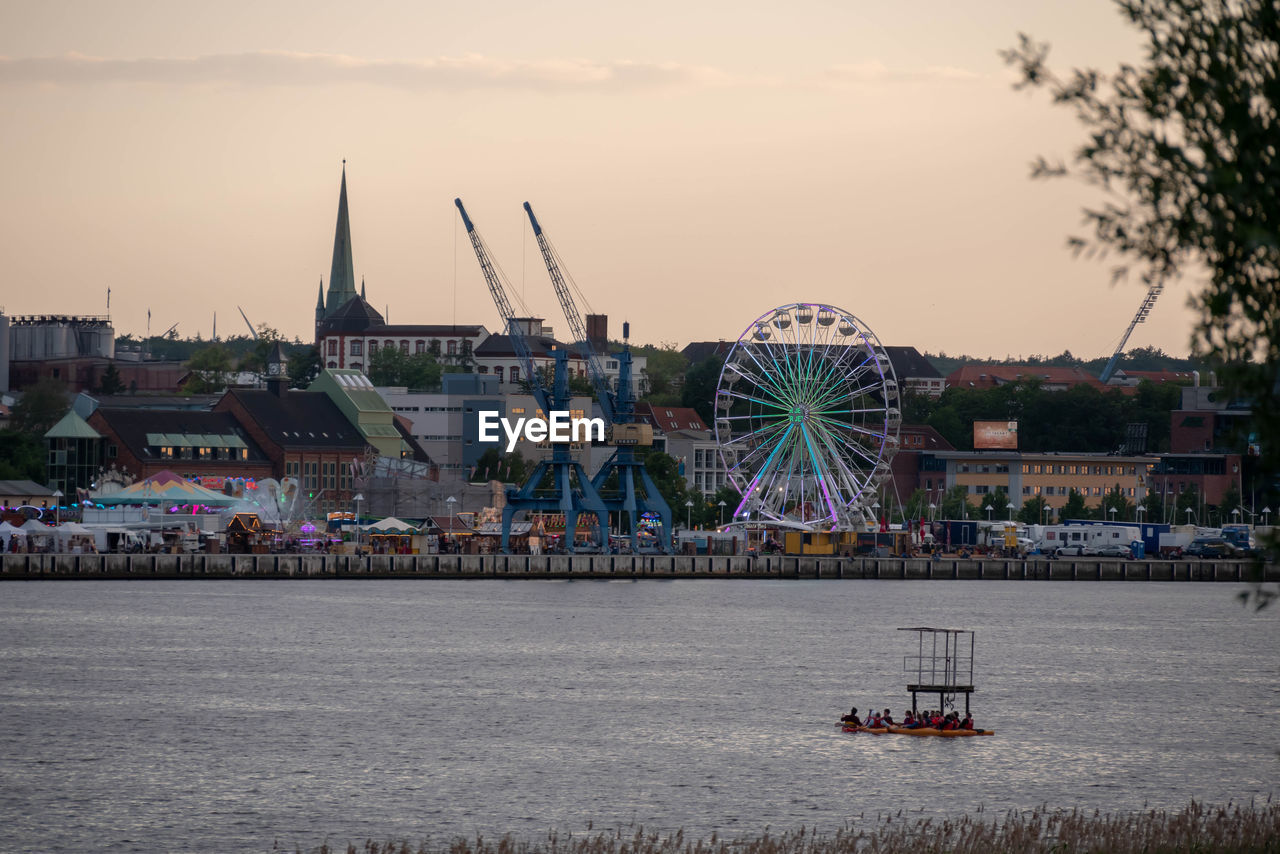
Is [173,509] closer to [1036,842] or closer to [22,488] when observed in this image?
[22,488]

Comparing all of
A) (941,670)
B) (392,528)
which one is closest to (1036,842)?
(941,670)

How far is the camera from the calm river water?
47.6 m

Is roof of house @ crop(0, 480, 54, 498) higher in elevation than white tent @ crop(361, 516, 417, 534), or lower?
higher

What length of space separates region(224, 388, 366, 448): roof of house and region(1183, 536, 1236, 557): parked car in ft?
265

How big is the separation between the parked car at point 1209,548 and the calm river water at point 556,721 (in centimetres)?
5018

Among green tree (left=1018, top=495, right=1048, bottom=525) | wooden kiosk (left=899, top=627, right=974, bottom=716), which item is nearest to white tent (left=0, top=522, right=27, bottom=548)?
wooden kiosk (left=899, top=627, right=974, bottom=716)

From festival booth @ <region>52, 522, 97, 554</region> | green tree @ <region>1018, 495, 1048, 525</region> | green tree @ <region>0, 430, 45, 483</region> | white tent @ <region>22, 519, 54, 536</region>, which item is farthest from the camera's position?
green tree @ <region>1018, 495, 1048, 525</region>

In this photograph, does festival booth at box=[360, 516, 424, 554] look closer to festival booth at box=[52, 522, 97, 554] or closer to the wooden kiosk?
festival booth at box=[52, 522, 97, 554]

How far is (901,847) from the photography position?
3588cm

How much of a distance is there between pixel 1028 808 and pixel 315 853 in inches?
726


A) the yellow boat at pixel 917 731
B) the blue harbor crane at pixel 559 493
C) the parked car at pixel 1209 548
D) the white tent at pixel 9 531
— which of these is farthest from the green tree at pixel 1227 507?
the yellow boat at pixel 917 731

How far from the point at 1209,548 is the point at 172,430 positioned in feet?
307

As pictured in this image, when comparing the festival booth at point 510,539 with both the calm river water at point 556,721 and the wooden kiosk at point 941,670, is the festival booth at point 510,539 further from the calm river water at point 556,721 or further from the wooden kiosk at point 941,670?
the wooden kiosk at point 941,670

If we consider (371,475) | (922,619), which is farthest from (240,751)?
(371,475)
